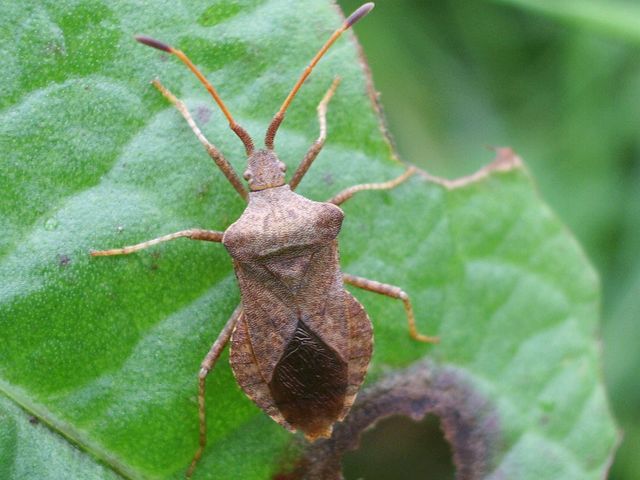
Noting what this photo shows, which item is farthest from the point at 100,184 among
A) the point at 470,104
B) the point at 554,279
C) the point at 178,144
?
the point at 470,104

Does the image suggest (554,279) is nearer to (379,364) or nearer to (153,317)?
(379,364)

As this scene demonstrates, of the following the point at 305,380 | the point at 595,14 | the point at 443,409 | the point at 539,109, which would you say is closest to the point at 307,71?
the point at 305,380

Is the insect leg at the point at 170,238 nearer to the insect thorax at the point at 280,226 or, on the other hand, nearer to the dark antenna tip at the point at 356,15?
the insect thorax at the point at 280,226

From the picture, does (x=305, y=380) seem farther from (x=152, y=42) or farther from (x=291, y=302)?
(x=152, y=42)

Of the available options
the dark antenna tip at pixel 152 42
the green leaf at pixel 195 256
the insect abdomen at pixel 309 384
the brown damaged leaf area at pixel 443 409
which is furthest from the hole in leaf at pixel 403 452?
the dark antenna tip at pixel 152 42

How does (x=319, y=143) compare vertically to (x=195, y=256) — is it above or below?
above

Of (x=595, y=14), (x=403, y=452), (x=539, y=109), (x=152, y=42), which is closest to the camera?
(x=152, y=42)

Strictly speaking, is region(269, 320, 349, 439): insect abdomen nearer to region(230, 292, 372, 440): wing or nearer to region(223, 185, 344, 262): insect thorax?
region(230, 292, 372, 440): wing
